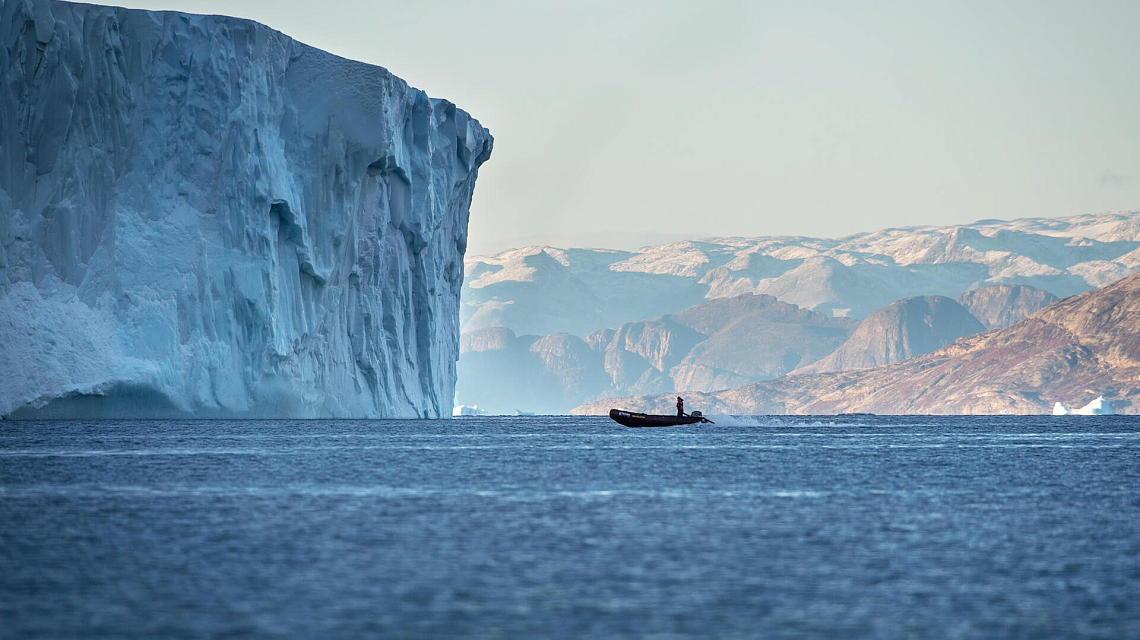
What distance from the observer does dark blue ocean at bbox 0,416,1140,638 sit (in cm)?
1456

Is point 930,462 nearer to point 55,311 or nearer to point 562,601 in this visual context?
point 562,601

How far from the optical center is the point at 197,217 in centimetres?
6506

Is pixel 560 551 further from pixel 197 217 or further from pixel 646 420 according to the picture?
pixel 646 420

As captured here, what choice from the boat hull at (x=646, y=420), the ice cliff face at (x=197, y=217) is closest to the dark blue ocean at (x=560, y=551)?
the ice cliff face at (x=197, y=217)

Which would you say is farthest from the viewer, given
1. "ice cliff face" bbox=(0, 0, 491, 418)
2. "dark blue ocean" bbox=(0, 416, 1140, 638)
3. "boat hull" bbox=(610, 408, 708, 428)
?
"boat hull" bbox=(610, 408, 708, 428)

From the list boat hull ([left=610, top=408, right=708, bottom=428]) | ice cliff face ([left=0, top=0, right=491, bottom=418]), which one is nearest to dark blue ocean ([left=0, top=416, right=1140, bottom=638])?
ice cliff face ([left=0, top=0, right=491, bottom=418])

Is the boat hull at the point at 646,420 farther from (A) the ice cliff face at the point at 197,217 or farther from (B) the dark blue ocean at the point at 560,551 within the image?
(B) the dark blue ocean at the point at 560,551

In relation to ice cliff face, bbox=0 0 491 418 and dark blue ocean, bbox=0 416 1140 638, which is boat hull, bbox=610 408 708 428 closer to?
ice cliff face, bbox=0 0 491 418

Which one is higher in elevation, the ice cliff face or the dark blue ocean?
the ice cliff face

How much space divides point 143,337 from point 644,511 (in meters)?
41.2

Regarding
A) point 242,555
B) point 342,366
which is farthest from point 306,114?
point 242,555

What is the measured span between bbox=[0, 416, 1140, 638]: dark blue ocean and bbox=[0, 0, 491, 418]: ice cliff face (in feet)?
72.9

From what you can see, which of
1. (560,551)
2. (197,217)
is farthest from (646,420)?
(560,551)

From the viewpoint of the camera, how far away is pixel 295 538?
21266 millimetres
